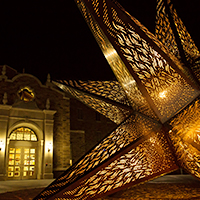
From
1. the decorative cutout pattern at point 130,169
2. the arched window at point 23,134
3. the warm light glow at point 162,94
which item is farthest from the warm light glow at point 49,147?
the warm light glow at point 162,94

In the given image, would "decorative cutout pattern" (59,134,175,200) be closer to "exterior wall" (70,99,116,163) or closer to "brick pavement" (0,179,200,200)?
"brick pavement" (0,179,200,200)

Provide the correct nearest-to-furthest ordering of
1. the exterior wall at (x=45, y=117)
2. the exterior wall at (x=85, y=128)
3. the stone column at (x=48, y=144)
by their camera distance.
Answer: the stone column at (x=48, y=144)
the exterior wall at (x=45, y=117)
the exterior wall at (x=85, y=128)

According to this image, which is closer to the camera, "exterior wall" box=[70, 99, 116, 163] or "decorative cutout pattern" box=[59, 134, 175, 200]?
Answer: "decorative cutout pattern" box=[59, 134, 175, 200]

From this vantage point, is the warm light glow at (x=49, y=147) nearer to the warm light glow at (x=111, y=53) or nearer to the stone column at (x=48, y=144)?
the stone column at (x=48, y=144)

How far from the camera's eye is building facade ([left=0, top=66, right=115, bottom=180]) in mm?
15055

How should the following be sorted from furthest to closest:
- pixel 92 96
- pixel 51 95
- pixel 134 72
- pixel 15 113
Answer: pixel 51 95, pixel 15 113, pixel 92 96, pixel 134 72

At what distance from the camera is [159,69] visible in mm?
3809

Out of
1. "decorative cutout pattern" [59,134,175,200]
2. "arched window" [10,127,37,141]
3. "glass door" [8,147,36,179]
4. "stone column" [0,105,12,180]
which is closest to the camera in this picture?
"decorative cutout pattern" [59,134,175,200]

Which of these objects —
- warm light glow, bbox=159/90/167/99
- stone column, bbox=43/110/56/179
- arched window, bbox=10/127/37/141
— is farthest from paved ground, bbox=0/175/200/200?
arched window, bbox=10/127/37/141

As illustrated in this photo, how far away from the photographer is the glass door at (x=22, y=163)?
15038 mm

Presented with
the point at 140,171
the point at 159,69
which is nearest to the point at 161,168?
the point at 140,171

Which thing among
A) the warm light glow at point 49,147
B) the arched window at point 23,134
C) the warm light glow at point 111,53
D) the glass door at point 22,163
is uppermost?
the arched window at point 23,134

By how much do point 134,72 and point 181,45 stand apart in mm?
2051

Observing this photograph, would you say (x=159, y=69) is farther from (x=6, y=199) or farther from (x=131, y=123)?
(x=6, y=199)
